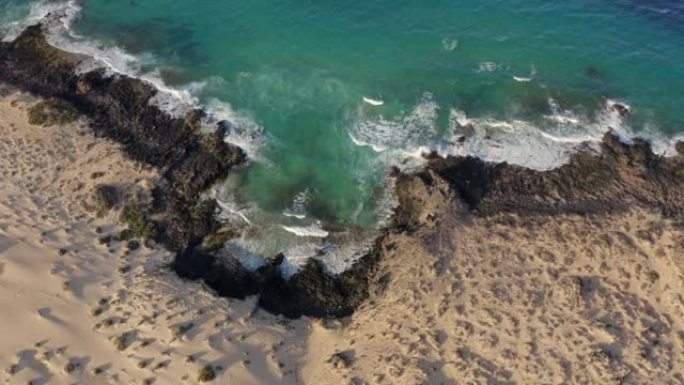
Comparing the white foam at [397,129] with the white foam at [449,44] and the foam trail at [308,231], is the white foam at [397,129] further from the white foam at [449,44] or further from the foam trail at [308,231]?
the foam trail at [308,231]

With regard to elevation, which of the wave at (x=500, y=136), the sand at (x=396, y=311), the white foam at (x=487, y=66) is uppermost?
the white foam at (x=487, y=66)

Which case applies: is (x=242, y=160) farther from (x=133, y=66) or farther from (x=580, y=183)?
(x=580, y=183)

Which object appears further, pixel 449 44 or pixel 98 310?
pixel 449 44

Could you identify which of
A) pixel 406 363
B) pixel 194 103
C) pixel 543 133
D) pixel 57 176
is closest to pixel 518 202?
pixel 543 133

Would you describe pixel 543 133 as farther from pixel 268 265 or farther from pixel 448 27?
pixel 268 265

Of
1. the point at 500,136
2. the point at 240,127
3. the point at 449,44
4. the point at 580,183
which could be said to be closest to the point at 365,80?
the point at 449,44

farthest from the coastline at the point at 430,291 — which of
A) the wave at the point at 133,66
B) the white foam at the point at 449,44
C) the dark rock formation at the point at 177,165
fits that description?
the white foam at the point at 449,44

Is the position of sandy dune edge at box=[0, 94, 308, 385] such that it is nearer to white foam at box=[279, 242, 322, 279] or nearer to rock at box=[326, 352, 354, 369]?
rock at box=[326, 352, 354, 369]
